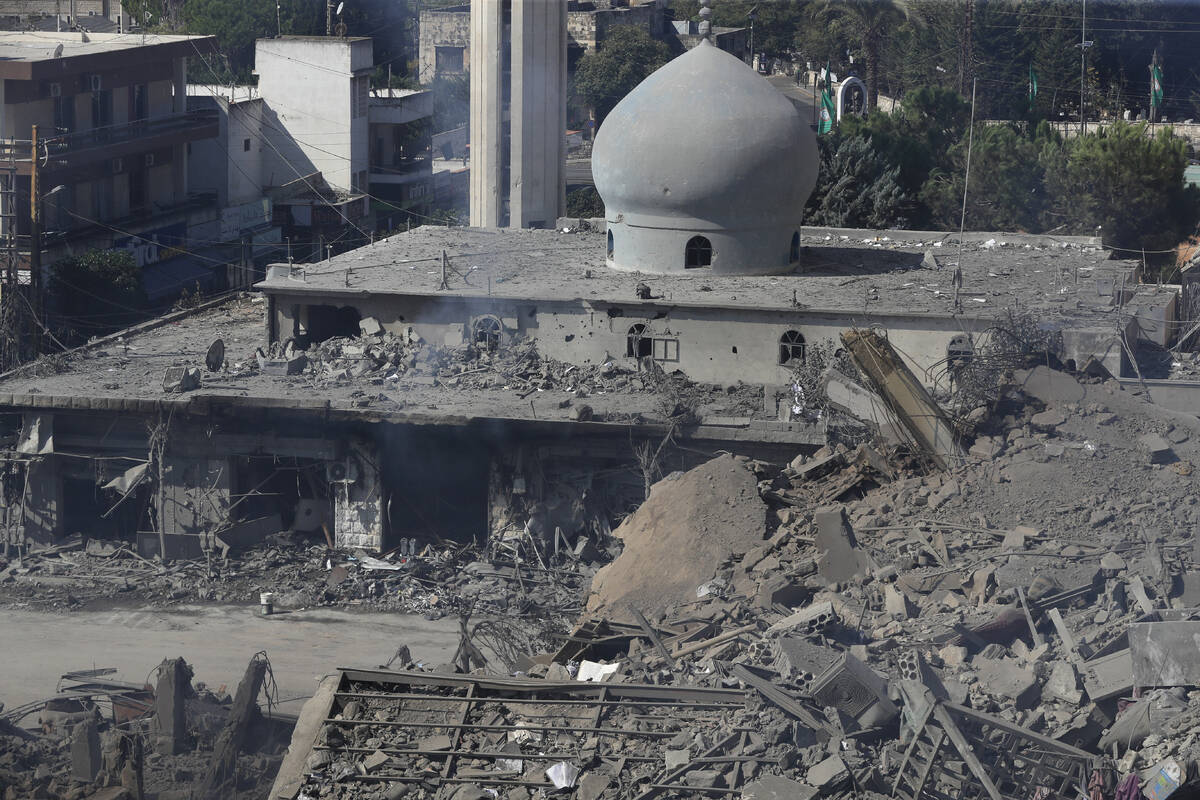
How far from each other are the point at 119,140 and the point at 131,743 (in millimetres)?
29853

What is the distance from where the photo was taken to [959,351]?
95.3 feet

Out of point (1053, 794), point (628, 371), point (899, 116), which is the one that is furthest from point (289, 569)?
point (899, 116)

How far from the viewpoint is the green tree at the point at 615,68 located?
225 ft

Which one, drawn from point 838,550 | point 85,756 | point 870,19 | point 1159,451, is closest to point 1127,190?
point 1159,451

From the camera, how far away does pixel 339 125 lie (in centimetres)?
5453

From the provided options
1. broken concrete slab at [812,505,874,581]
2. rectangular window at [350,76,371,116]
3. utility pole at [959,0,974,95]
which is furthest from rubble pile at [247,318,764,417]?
utility pole at [959,0,974,95]

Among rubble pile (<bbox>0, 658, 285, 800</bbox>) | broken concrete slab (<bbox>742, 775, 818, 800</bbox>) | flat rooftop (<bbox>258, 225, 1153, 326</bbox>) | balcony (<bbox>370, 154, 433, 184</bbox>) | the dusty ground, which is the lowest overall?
the dusty ground

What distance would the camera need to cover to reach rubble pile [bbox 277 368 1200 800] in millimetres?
14203

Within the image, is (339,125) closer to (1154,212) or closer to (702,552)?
(1154,212)

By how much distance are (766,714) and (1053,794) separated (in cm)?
248

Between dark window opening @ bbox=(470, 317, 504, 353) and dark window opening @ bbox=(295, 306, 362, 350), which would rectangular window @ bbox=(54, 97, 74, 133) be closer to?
dark window opening @ bbox=(295, 306, 362, 350)

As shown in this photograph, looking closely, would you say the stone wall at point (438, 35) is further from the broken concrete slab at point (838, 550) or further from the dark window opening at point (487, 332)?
the broken concrete slab at point (838, 550)

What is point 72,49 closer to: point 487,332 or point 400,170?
point 400,170

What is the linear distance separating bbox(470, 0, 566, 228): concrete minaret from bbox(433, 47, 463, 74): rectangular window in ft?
99.9
